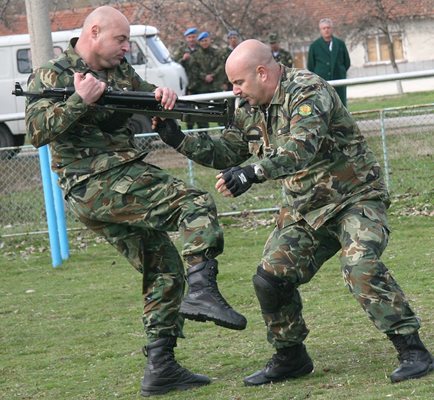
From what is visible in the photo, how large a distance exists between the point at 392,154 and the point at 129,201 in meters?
6.90

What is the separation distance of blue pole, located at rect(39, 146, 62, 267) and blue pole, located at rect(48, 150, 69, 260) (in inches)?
2.3

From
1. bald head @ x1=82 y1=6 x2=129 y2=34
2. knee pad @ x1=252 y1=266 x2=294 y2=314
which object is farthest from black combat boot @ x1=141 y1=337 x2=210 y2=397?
bald head @ x1=82 y1=6 x2=129 y2=34

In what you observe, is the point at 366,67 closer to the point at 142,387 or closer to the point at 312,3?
the point at 312,3

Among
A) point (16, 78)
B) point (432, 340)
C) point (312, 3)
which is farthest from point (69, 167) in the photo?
point (312, 3)

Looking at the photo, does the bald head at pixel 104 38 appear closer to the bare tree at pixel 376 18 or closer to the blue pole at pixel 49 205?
the blue pole at pixel 49 205

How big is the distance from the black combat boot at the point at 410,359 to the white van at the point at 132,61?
14744mm

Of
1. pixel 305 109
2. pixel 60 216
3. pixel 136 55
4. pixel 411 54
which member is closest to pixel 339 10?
pixel 411 54

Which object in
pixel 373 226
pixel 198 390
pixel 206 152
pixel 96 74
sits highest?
pixel 96 74

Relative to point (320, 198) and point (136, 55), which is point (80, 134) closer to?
point (320, 198)

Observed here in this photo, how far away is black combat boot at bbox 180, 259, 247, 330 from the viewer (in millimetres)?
5836

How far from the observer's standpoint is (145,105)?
627 cm

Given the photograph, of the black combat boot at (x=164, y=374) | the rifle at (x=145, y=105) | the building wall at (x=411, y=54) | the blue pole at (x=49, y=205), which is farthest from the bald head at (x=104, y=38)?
the building wall at (x=411, y=54)

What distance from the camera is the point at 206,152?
6.50m

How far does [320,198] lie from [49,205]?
5.87 m
